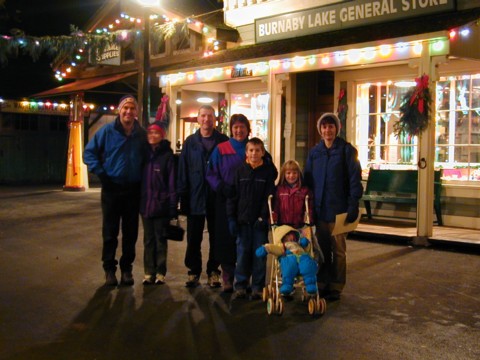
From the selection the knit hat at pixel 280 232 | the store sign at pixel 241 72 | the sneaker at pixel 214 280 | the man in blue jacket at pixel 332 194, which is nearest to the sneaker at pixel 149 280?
the sneaker at pixel 214 280

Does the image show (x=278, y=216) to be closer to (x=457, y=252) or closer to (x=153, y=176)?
(x=153, y=176)

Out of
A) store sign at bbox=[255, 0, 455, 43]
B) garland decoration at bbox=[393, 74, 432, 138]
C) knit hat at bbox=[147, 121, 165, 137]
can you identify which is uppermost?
store sign at bbox=[255, 0, 455, 43]

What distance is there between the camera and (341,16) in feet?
38.8

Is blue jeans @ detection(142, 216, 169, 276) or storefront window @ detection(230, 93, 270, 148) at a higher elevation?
storefront window @ detection(230, 93, 270, 148)

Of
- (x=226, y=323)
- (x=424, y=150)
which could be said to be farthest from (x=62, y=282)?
(x=424, y=150)

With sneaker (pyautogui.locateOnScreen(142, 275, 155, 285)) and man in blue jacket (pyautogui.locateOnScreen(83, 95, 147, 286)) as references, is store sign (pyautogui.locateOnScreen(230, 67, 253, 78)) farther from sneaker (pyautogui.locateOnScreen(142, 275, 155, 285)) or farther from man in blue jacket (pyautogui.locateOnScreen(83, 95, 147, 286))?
sneaker (pyautogui.locateOnScreen(142, 275, 155, 285))

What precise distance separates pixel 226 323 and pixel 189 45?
13.8 meters

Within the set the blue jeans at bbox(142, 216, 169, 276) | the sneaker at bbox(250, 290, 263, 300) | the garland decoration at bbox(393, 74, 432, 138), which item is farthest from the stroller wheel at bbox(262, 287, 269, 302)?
the garland decoration at bbox(393, 74, 432, 138)

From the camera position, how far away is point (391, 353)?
472 cm

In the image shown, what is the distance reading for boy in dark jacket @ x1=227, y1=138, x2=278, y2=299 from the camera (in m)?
6.19

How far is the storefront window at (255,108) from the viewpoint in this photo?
588 inches

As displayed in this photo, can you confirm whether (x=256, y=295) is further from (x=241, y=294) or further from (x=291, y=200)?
(x=291, y=200)

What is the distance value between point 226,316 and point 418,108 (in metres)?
5.07

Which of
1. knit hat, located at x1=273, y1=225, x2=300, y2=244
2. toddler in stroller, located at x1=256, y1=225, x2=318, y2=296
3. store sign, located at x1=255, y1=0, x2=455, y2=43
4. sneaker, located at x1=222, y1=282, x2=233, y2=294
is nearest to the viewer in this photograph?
toddler in stroller, located at x1=256, y1=225, x2=318, y2=296
